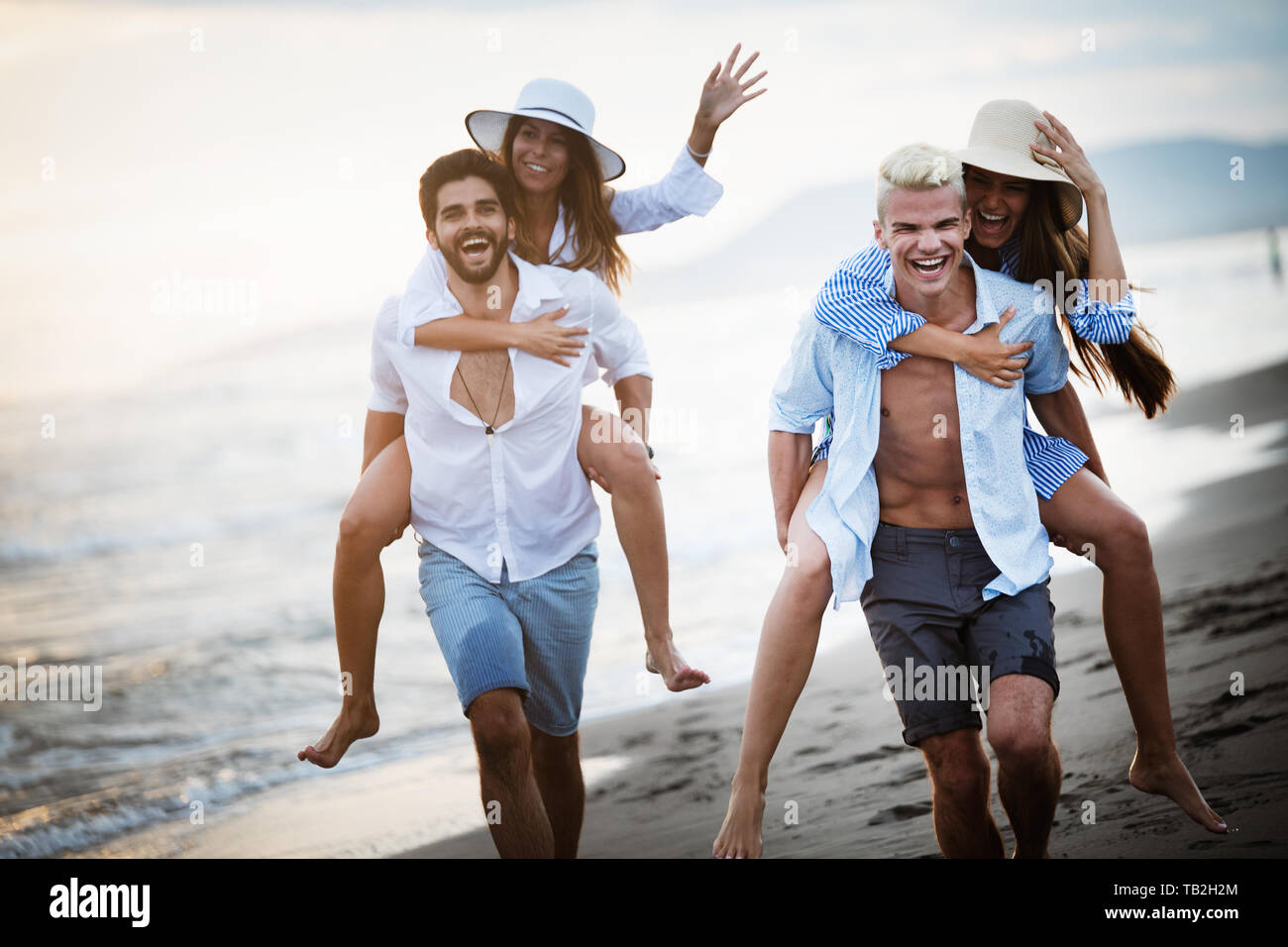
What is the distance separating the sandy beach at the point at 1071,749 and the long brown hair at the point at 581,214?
1878mm

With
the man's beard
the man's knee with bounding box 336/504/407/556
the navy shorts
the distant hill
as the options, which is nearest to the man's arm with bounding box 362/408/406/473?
the man's knee with bounding box 336/504/407/556

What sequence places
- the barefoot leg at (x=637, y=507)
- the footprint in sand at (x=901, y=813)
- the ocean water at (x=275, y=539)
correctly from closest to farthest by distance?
the barefoot leg at (x=637, y=507) < the footprint in sand at (x=901, y=813) < the ocean water at (x=275, y=539)

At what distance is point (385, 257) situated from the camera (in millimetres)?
10180

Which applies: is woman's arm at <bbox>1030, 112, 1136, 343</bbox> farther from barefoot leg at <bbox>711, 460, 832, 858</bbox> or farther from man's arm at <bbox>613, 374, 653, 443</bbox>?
man's arm at <bbox>613, 374, 653, 443</bbox>

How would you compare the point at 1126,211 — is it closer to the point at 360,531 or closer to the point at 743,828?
the point at 360,531

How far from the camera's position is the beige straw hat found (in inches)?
124

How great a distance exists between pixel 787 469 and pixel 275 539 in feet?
28.2

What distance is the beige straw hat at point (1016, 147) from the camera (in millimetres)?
3158

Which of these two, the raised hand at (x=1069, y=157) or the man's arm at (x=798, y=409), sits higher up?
the raised hand at (x=1069, y=157)

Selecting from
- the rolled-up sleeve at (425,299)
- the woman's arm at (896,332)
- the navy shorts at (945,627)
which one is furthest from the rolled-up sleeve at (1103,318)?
the rolled-up sleeve at (425,299)

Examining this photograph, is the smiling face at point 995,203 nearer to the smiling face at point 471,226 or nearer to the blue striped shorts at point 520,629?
the smiling face at point 471,226

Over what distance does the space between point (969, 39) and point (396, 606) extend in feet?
14.8

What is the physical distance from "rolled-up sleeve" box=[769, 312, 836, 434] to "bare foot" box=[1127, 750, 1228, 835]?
121 centimetres

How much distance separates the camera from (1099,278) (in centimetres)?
301
